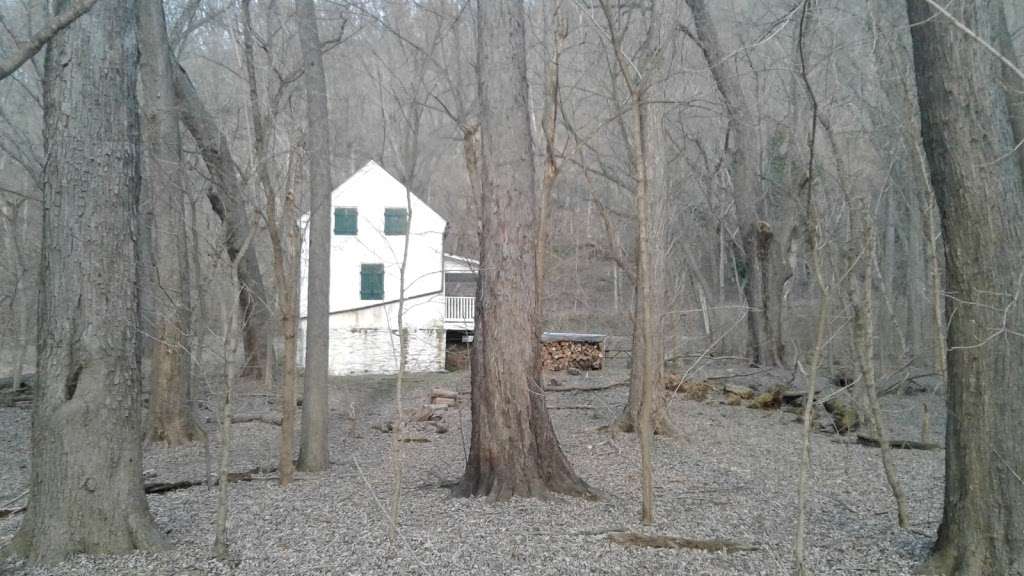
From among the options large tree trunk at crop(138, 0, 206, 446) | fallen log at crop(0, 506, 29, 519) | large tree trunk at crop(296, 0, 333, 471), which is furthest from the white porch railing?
fallen log at crop(0, 506, 29, 519)

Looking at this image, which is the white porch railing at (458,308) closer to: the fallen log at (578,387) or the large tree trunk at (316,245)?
the fallen log at (578,387)

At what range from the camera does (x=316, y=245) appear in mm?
8625

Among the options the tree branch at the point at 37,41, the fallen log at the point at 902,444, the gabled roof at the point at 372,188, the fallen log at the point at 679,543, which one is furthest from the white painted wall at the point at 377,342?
the tree branch at the point at 37,41

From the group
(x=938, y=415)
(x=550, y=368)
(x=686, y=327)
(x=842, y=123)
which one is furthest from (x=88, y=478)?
(x=686, y=327)

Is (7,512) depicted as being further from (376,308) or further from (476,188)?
(376,308)

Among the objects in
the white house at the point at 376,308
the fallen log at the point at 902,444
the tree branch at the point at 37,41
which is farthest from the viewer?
the white house at the point at 376,308

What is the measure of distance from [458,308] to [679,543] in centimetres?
1950

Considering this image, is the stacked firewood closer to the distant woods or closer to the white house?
the white house

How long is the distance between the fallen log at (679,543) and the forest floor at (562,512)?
0.25ft

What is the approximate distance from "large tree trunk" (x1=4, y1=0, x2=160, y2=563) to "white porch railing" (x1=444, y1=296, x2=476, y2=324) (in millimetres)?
18965

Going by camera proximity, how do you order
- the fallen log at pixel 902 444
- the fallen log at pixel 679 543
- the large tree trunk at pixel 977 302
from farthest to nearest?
1. the fallen log at pixel 902 444
2. the fallen log at pixel 679 543
3. the large tree trunk at pixel 977 302

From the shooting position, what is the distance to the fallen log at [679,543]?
5.34 metres

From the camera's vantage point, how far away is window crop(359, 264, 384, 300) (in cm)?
2381

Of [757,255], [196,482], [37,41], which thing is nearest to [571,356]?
[757,255]
